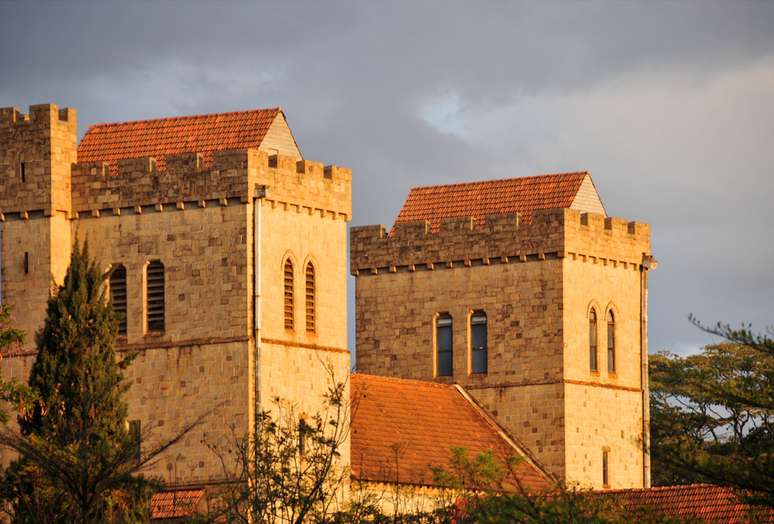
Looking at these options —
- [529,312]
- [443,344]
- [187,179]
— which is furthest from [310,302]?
[443,344]

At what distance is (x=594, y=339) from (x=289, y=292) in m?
15.2

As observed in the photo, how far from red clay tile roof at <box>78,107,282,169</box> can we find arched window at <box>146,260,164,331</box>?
9.28 ft

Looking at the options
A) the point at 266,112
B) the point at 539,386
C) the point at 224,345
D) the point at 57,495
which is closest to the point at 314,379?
the point at 224,345

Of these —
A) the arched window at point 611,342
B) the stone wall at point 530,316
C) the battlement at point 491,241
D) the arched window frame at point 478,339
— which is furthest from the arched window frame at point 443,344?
the arched window at point 611,342

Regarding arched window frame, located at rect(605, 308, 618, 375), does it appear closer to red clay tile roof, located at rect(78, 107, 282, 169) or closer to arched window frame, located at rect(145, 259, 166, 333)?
red clay tile roof, located at rect(78, 107, 282, 169)

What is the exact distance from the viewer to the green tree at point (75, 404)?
160ft

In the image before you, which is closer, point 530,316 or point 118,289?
point 118,289

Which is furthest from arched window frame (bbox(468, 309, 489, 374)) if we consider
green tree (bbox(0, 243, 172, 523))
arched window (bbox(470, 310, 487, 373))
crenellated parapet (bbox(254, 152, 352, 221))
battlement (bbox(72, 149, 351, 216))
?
green tree (bbox(0, 243, 172, 523))

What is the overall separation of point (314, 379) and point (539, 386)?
12235 millimetres

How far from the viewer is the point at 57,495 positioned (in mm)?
48031

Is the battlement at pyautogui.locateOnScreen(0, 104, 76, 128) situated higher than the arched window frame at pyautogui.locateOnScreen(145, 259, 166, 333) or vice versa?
the battlement at pyautogui.locateOnScreen(0, 104, 76, 128)

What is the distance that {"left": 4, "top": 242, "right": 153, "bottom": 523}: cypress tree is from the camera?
4941 cm

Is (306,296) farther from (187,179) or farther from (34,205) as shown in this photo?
(34,205)

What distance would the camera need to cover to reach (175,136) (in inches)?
2628
